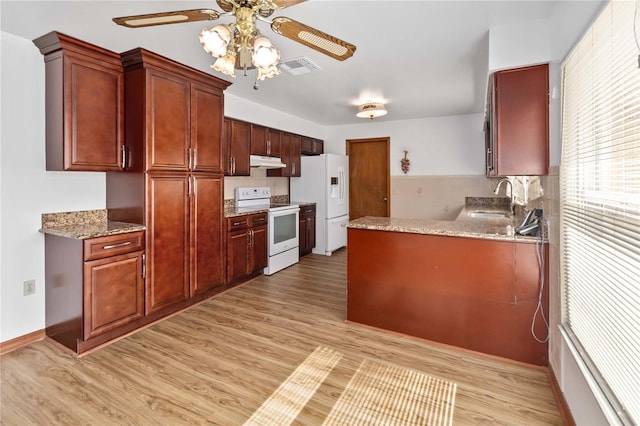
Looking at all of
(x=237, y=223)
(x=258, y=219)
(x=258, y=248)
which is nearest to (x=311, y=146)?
(x=258, y=219)

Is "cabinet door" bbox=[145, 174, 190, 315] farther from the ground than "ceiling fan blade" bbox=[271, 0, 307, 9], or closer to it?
closer to it

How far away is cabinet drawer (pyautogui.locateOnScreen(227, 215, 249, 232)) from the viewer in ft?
12.3

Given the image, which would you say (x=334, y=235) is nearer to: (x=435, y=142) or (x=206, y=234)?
(x=435, y=142)

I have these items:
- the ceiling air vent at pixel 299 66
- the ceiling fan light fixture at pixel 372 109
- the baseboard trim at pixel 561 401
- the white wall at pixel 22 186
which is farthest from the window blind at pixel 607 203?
the white wall at pixel 22 186

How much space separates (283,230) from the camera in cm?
467

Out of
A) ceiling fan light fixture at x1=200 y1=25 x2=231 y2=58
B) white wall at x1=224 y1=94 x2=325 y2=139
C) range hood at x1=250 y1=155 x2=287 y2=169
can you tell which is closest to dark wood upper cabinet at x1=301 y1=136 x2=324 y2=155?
white wall at x1=224 y1=94 x2=325 y2=139

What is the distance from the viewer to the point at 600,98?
4.42 ft

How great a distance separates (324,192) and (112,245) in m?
3.39

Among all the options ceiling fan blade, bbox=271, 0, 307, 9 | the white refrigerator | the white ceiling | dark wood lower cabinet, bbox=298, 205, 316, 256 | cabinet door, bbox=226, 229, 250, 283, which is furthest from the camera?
the white refrigerator

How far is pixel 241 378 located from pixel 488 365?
1.68 m

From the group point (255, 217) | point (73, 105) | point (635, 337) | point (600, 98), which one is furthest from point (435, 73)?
point (73, 105)

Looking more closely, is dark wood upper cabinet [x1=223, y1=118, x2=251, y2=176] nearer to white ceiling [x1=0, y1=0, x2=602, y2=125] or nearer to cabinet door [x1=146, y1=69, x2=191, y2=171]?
white ceiling [x1=0, y1=0, x2=602, y2=125]

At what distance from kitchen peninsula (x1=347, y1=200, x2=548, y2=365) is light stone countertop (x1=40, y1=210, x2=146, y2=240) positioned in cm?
193

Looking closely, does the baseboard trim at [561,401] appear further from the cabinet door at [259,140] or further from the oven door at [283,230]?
the cabinet door at [259,140]
